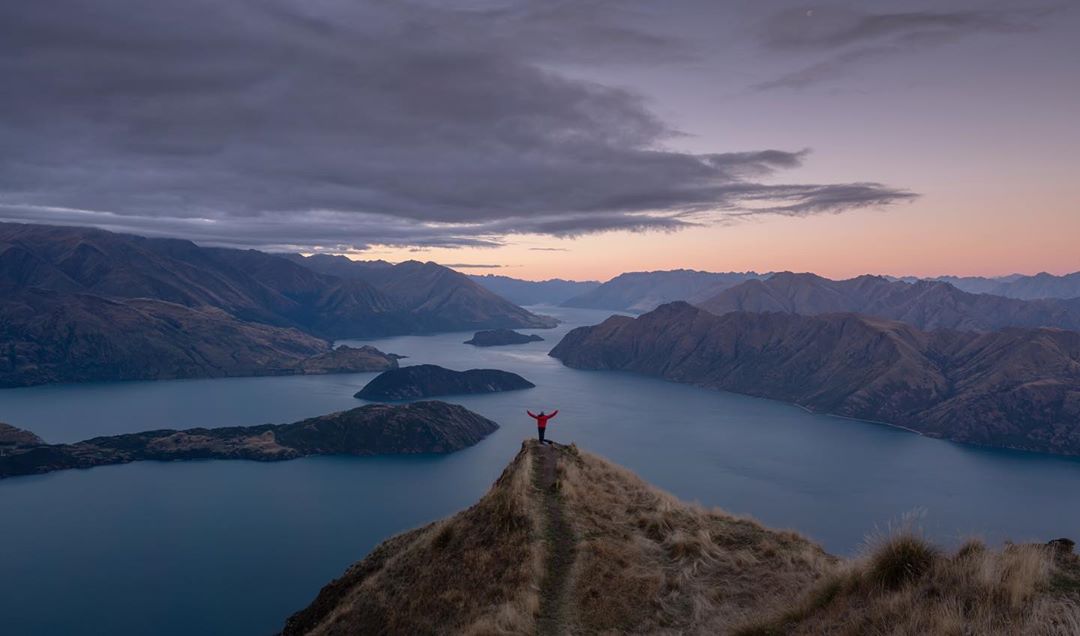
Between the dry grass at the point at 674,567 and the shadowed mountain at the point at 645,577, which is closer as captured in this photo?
the shadowed mountain at the point at 645,577

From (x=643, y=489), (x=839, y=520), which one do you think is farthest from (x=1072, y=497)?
(x=643, y=489)

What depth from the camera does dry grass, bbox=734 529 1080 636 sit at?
11.0m

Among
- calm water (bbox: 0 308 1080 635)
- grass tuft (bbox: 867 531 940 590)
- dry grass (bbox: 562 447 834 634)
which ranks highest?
grass tuft (bbox: 867 531 940 590)

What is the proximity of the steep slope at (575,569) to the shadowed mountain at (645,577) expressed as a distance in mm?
80

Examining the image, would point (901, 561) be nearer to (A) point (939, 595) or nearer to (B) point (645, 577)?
(A) point (939, 595)

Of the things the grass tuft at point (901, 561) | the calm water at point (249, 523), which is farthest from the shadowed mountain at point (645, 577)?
the calm water at point (249, 523)

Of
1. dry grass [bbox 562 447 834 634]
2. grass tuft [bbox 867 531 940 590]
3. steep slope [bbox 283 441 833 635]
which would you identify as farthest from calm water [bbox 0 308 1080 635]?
grass tuft [bbox 867 531 940 590]

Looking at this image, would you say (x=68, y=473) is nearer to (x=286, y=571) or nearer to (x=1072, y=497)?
(x=286, y=571)

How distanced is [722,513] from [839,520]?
146 metres

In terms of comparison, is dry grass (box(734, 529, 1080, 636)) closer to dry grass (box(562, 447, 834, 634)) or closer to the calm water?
dry grass (box(562, 447, 834, 634))

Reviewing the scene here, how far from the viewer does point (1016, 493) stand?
190 m

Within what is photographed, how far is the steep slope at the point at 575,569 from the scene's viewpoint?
72.3 feet

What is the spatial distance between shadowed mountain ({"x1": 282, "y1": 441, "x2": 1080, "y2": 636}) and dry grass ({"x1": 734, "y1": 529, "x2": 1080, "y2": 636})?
0.13ft

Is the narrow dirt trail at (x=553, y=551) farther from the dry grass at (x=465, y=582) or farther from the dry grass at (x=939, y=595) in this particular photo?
the dry grass at (x=939, y=595)
